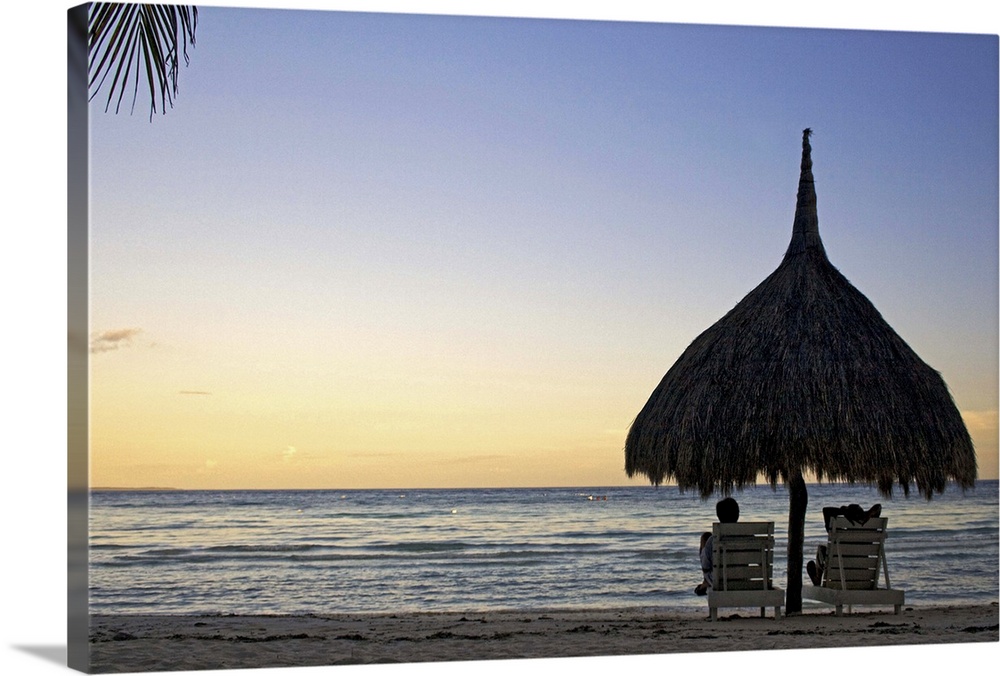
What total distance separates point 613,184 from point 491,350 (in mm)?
2072

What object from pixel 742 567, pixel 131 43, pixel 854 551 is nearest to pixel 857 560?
pixel 854 551

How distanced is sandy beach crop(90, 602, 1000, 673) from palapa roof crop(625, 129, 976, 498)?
2.89 ft

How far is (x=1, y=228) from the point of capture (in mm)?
8609

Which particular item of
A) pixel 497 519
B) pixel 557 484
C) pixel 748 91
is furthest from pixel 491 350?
pixel 497 519

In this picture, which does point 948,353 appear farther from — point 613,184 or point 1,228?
point 1,228

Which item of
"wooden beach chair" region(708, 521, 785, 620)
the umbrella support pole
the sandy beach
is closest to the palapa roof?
"wooden beach chair" region(708, 521, 785, 620)

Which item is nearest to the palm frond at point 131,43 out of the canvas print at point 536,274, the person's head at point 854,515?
the canvas print at point 536,274

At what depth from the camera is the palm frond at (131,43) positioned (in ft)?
22.6

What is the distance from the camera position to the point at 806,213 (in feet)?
29.7

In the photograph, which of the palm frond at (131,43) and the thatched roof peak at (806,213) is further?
the thatched roof peak at (806,213)

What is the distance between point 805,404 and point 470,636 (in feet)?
7.87

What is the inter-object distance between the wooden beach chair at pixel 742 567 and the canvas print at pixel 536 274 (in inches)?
0.7

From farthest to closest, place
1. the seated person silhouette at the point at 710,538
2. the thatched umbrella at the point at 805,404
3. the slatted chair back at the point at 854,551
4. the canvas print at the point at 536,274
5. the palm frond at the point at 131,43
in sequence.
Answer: the slatted chair back at the point at 854,551 → the seated person silhouette at the point at 710,538 → the thatched umbrella at the point at 805,404 → the canvas print at the point at 536,274 → the palm frond at the point at 131,43

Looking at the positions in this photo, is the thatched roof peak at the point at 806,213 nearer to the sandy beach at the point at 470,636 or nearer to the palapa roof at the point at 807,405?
the palapa roof at the point at 807,405
